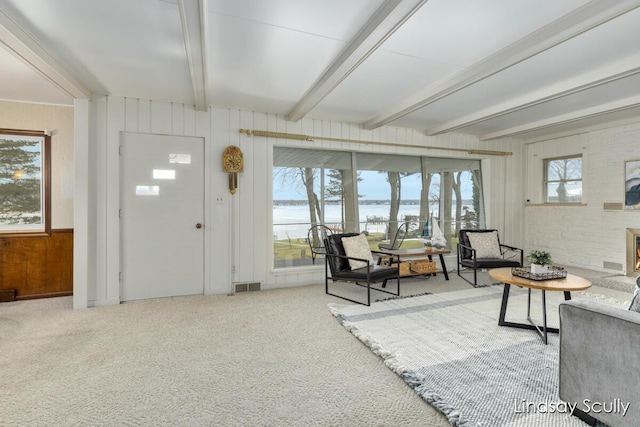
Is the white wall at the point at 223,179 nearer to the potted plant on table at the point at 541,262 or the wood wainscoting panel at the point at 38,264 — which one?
the wood wainscoting panel at the point at 38,264

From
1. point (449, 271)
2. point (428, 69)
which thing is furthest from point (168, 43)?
point (449, 271)

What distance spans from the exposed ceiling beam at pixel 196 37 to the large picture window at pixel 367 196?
1.73 metres

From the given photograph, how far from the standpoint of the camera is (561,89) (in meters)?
3.41

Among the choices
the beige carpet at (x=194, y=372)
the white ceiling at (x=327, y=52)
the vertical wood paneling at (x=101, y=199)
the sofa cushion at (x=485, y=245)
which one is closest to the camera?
the beige carpet at (x=194, y=372)

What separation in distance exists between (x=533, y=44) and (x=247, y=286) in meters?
3.91

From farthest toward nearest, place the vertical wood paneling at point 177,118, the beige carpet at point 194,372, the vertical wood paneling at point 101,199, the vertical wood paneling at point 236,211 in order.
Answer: the vertical wood paneling at point 236,211, the vertical wood paneling at point 177,118, the vertical wood paneling at point 101,199, the beige carpet at point 194,372

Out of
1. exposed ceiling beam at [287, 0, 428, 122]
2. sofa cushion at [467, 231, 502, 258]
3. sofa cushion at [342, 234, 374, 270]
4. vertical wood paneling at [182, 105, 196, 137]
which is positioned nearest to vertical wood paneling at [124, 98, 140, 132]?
vertical wood paneling at [182, 105, 196, 137]

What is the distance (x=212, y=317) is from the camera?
11.0ft

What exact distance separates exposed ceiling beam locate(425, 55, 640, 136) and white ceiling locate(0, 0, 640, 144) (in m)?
0.01

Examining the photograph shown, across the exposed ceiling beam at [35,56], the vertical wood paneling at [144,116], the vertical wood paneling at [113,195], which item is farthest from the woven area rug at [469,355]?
the exposed ceiling beam at [35,56]

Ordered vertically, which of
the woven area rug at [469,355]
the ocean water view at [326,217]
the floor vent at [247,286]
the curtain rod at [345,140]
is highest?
the curtain rod at [345,140]

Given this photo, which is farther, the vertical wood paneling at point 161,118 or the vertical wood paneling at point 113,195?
the vertical wood paneling at point 161,118

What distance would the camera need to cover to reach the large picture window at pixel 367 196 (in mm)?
4738

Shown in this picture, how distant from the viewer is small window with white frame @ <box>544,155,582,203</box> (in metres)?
5.65
